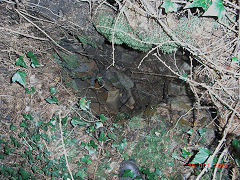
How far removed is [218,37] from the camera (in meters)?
1.85

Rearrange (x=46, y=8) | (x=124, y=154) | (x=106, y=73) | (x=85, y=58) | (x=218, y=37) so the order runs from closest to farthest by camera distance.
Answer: (x=218, y=37) → (x=46, y=8) → (x=124, y=154) → (x=85, y=58) → (x=106, y=73)

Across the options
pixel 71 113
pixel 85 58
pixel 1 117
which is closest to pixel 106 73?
pixel 85 58

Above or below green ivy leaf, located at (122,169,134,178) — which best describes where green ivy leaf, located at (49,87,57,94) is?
above

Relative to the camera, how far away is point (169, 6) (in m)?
1.75

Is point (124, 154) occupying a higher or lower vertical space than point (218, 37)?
lower

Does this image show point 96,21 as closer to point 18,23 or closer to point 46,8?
point 46,8

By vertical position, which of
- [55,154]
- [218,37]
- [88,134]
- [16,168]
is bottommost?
[16,168]

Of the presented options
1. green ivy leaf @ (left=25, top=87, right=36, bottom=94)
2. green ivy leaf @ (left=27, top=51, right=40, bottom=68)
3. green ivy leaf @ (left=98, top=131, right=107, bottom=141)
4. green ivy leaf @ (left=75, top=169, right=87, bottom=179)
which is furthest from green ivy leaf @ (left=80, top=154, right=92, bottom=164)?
green ivy leaf @ (left=27, top=51, right=40, bottom=68)

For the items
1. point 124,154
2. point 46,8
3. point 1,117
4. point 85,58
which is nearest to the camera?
point 46,8

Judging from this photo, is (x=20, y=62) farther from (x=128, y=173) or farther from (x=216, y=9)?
(x=216, y=9)

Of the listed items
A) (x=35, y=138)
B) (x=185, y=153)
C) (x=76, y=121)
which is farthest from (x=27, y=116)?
(x=185, y=153)

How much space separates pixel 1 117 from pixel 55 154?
A: 120 centimetres

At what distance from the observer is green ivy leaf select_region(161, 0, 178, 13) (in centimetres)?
174

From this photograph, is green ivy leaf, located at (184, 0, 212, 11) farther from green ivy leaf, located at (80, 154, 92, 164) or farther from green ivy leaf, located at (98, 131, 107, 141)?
green ivy leaf, located at (80, 154, 92, 164)
